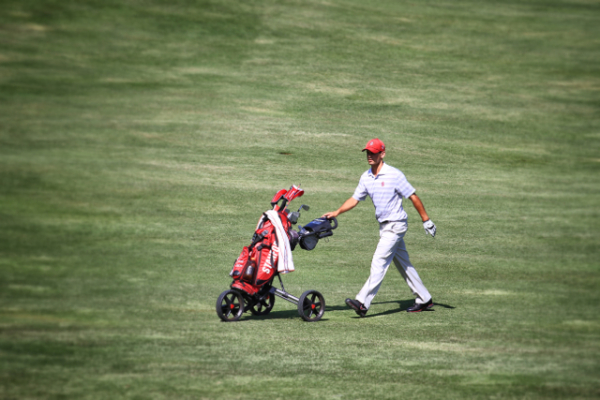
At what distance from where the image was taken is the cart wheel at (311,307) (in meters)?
8.36

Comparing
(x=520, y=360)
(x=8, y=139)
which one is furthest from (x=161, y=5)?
(x=520, y=360)

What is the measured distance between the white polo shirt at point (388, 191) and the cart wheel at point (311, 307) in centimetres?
131

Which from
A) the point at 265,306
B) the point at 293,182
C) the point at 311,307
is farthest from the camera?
the point at 293,182

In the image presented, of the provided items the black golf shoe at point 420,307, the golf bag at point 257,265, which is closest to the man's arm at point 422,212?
the black golf shoe at point 420,307

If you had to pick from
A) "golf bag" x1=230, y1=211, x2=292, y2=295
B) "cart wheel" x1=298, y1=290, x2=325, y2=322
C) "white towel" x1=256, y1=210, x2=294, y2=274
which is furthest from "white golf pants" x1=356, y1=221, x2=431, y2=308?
"golf bag" x1=230, y1=211, x2=292, y2=295

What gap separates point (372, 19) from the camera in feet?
77.1

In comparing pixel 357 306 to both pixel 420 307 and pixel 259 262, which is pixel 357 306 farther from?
pixel 259 262

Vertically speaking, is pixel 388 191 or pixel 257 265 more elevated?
pixel 388 191

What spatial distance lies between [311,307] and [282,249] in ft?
2.97

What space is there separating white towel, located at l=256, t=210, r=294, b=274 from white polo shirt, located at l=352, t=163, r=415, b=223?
1.23 meters

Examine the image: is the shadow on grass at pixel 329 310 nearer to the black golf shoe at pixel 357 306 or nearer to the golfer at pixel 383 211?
the black golf shoe at pixel 357 306

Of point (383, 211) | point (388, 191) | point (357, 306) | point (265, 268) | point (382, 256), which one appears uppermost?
point (388, 191)

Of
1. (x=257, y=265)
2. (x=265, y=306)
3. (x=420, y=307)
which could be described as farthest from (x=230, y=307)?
(x=420, y=307)

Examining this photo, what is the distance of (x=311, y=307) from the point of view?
337 inches
